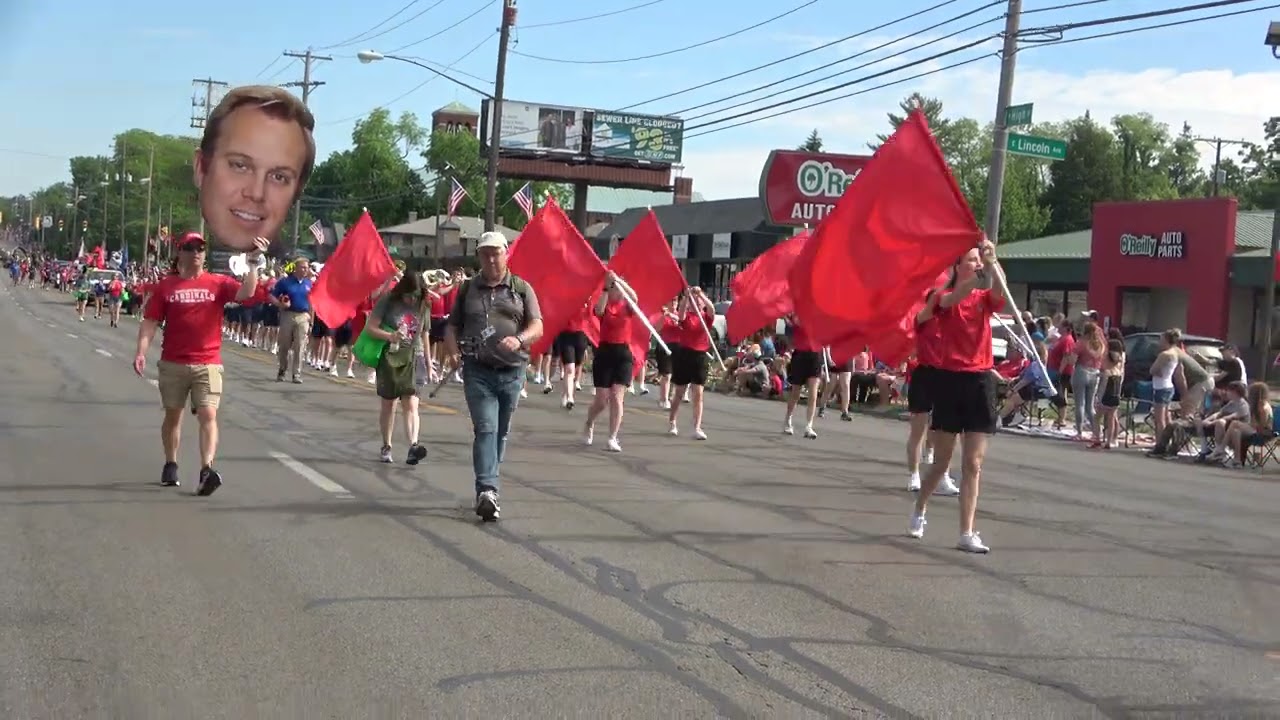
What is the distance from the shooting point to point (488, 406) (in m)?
9.45

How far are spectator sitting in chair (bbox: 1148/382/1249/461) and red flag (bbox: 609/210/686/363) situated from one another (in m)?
6.87

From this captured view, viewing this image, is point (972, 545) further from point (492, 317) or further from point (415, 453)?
point (415, 453)

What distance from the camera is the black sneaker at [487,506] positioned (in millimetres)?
9219

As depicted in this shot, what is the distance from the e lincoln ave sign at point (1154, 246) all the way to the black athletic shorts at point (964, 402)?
33583mm

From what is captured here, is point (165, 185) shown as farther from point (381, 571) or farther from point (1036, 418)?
point (381, 571)

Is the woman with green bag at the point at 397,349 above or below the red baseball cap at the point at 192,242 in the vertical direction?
→ below

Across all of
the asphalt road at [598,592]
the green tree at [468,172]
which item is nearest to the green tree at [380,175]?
the green tree at [468,172]

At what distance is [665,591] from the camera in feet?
24.5

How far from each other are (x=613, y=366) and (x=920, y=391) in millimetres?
4527

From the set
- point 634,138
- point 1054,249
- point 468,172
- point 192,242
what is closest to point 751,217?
point 1054,249

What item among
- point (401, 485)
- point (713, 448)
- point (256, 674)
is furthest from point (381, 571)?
point (713, 448)

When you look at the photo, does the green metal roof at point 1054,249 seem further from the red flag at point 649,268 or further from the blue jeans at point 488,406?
the blue jeans at point 488,406

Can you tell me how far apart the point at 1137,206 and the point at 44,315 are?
3533 cm

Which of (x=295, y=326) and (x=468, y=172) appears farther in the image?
(x=468, y=172)
